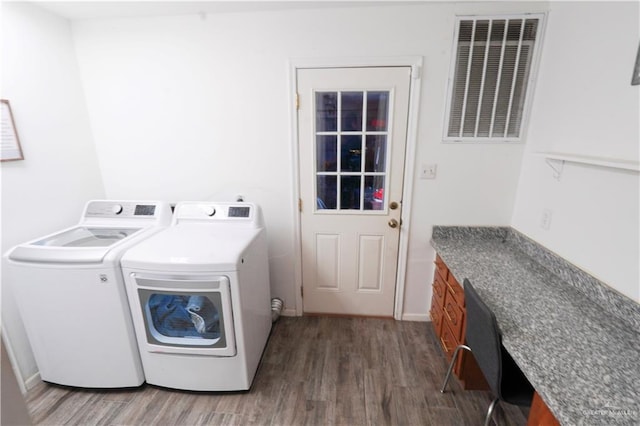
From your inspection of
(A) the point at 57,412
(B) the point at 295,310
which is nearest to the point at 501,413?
(B) the point at 295,310

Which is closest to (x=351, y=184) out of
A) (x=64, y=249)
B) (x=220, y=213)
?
(x=220, y=213)

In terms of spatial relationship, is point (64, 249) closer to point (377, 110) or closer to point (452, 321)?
point (377, 110)

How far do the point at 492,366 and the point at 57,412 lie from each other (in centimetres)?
239

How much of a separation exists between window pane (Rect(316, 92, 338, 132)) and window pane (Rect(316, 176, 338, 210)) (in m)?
0.38

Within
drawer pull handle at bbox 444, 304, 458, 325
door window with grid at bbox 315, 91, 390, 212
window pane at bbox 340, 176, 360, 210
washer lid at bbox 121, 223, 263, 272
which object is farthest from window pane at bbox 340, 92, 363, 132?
drawer pull handle at bbox 444, 304, 458, 325

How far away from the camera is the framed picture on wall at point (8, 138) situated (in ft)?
5.63

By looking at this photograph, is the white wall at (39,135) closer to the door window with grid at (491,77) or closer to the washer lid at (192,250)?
the washer lid at (192,250)

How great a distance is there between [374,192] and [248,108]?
1.15 meters

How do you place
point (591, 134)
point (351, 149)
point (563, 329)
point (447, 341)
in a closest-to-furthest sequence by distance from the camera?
point (563, 329) → point (591, 134) → point (447, 341) → point (351, 149)

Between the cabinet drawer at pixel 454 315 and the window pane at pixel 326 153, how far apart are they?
1.23m

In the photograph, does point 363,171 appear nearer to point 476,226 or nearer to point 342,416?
point 476,226

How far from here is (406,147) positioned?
2139 millimetres

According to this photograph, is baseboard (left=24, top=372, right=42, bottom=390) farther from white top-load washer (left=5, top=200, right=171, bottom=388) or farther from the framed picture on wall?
the framed picture on wall

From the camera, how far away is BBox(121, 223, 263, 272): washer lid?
156 centimetres
